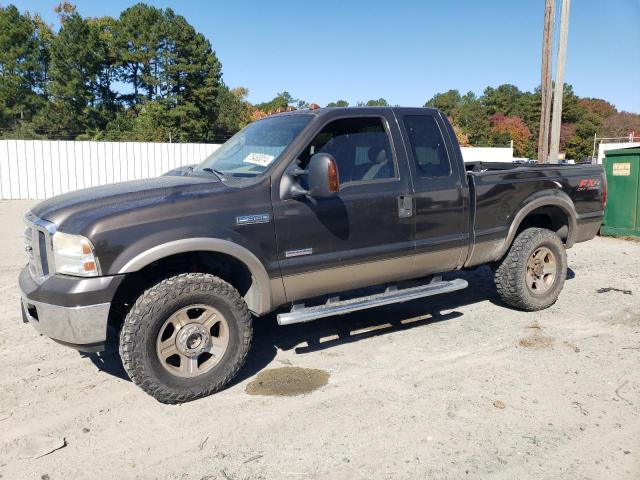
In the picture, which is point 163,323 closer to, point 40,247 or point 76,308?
point 76,308

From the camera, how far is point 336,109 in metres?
4.61

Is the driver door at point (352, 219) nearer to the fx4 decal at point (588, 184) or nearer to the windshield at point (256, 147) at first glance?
the windshield at point (256, 147)

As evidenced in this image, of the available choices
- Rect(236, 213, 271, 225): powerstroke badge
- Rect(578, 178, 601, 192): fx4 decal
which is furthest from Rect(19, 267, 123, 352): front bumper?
Rect(578, 178, 601, 192): fx4 decal

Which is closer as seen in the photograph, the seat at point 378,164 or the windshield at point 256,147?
the windshield at point 256,147

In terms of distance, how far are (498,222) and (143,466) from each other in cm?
387

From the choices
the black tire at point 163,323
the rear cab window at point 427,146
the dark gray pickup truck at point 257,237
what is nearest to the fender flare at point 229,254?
the dark gray pickup truck at point 257,237

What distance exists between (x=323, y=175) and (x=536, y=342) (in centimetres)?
263

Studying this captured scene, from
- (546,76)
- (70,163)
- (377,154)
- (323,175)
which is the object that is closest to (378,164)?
(377,154)

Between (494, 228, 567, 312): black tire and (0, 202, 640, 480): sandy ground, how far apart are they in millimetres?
268

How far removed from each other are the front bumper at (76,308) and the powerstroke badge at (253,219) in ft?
2.96

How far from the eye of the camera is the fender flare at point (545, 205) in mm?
5556

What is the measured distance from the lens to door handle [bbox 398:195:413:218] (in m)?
4.64

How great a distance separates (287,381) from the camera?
4.22 m

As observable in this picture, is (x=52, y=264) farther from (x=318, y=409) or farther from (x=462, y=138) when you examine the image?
(x=462, y=138)
